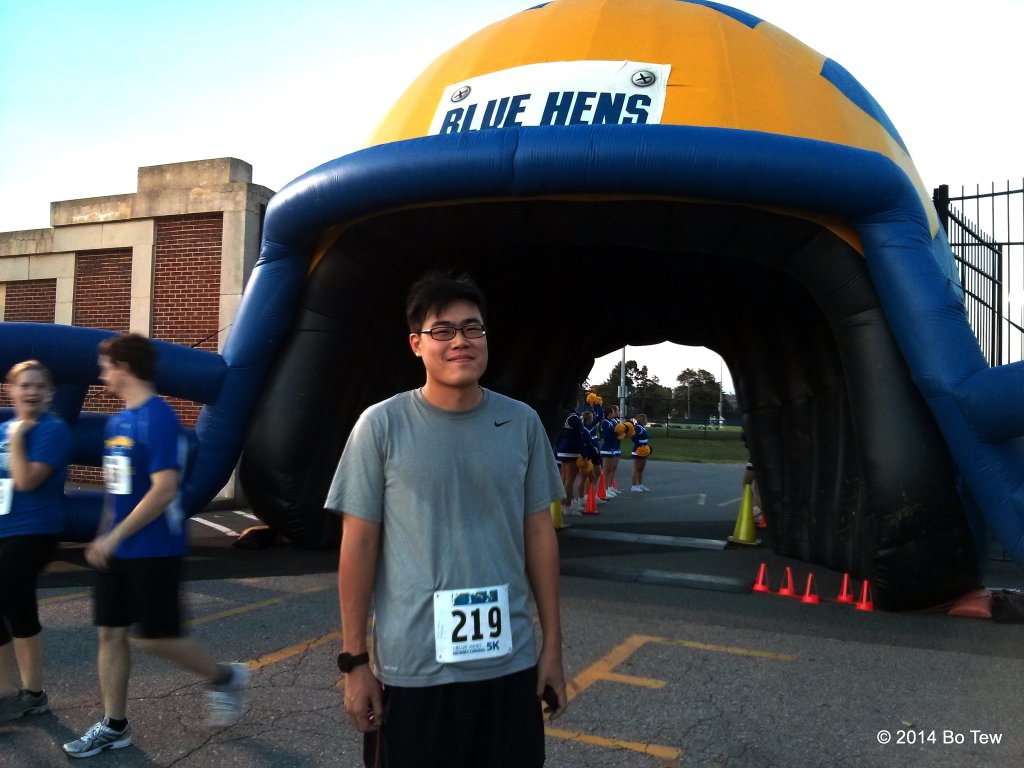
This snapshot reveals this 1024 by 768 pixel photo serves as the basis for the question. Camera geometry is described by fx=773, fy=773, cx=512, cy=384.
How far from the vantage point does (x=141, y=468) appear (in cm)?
317

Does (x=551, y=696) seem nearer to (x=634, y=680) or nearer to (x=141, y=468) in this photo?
(x=141, y=468)

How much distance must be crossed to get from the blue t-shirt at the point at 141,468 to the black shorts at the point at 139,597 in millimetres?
52

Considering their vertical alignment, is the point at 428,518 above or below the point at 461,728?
above

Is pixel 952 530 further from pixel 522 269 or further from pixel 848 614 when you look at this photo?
pixel 522 269

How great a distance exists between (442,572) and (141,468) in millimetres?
1844

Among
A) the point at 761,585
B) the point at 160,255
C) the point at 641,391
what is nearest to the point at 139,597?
the point at 761,585

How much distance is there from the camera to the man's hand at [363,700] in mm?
1853

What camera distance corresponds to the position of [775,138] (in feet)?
18.1

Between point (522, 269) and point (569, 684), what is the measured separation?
5.93 metres

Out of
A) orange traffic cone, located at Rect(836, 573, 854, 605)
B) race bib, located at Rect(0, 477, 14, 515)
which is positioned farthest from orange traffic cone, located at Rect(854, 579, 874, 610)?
race bib, located at Rect(0, 477, 14, 515)

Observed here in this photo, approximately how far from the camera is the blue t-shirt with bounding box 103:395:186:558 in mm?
3135

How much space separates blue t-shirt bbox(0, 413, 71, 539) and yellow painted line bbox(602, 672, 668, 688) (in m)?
2.82

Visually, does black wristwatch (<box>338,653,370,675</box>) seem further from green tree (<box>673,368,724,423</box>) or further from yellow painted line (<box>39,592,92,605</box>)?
green tree (<box>673,368,724,423</box>)

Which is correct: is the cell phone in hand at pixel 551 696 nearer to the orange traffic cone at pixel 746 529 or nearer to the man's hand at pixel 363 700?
the man's hand at pixel 363 700
